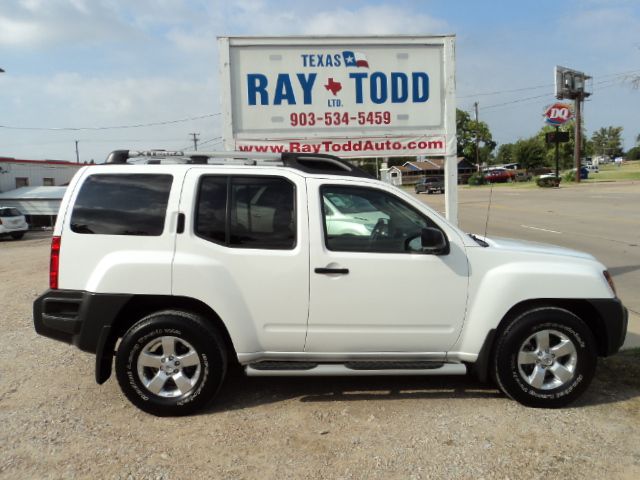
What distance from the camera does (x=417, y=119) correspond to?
7.29 metres

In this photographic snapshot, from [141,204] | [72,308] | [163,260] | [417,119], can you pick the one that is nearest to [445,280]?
[163,260]

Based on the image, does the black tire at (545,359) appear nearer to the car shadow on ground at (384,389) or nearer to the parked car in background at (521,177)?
the car shadow on ground at (384,389)

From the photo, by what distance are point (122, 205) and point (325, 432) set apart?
2187 millimetres

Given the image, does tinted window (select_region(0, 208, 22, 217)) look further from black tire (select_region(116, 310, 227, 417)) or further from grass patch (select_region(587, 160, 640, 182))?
grass patch (select_region(587, 160, 640, 182))

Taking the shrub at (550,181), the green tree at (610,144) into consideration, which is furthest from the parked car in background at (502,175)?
the green tree at (610,144)

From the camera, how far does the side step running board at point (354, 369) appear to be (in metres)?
3.86

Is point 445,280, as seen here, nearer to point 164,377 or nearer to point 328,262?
point 328,262

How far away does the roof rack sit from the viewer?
412 centimetres

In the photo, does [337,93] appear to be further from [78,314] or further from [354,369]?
[78,314]

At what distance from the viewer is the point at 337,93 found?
7180 millimetres

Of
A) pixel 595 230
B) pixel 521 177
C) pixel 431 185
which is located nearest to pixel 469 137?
pixel 521 177

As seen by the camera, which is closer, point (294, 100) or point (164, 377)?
point (164, 377)

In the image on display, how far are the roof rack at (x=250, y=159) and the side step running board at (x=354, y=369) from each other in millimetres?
1449

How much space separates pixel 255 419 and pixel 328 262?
1256 millimetres
